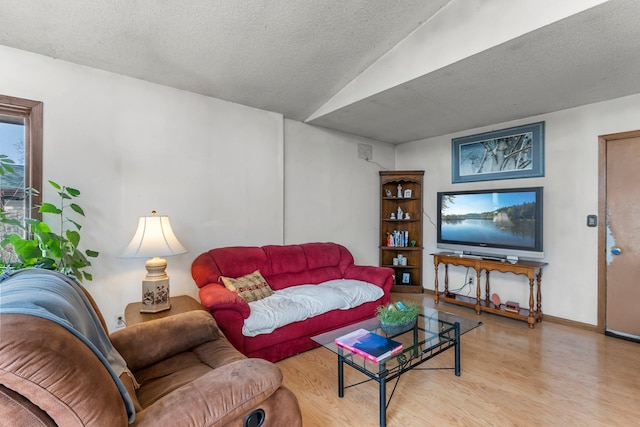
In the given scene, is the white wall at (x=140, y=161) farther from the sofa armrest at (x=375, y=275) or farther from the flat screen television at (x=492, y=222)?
the flat screen television at (x=492, y=222)

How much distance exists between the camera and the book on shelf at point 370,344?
180cm

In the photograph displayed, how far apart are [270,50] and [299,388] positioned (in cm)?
258

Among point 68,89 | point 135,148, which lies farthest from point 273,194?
point 68,89

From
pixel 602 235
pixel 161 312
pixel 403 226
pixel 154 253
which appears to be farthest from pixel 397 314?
pixel 403 226

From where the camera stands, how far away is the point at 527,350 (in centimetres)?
270

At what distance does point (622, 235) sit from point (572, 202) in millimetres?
509

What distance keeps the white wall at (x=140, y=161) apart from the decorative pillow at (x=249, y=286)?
0.54 m

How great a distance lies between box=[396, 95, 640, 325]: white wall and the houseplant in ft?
7.55

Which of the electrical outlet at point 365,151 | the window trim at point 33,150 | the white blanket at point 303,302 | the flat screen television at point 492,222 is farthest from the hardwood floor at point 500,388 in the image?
the electrical outlet at point 365,151

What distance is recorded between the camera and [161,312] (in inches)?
87.7

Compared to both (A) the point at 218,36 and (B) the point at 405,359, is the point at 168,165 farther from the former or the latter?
(B) the point at 405,359

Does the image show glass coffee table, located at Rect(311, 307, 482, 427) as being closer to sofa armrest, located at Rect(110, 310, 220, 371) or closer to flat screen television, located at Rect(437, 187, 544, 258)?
sofa armrest, located at Rect(110, 310, 220, 371)

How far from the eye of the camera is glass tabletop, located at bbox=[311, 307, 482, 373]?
71.6 inches

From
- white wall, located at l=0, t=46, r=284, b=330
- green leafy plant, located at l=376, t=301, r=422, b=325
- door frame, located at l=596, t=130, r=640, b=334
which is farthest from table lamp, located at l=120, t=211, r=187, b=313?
door frame, located at l=596, t=130, r=640, b=334
